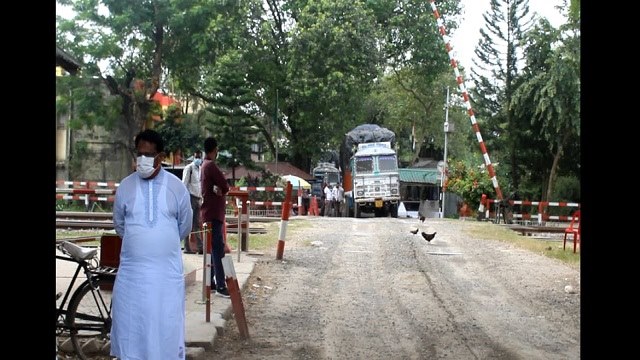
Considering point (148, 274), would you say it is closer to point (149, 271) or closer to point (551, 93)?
point (149, 271)

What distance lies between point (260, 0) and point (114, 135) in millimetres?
9574

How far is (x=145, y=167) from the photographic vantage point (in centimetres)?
495

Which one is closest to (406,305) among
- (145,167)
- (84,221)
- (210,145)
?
(210,145)

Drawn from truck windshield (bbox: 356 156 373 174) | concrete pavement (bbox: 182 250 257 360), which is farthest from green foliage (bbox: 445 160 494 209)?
concrete pavement (bbox: 182 250 257 360)

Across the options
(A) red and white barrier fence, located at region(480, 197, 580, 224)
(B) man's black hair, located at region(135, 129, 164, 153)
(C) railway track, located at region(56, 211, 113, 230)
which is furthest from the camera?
(A) red and white barrier fence, located at region(480, 197, 580, 224)

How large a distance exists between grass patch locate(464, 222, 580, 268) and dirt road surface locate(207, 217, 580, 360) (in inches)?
18.6

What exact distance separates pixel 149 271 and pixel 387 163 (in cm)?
3185

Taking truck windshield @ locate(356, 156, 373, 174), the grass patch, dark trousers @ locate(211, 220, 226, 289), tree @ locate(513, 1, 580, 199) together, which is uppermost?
tree @ locate(513, 1, 580, 199)

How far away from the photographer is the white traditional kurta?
4.75 meters

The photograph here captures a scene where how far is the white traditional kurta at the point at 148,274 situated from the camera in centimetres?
475

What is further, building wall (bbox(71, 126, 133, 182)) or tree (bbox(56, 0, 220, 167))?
building wall (bbox(71, 126, 133, 182))

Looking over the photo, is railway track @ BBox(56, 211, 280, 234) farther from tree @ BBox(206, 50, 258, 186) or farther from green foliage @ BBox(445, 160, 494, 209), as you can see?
green foliage @ BBox(445, 160, 494, 209)

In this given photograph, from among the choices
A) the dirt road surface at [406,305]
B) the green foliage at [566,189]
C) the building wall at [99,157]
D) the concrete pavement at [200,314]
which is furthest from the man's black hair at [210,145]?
the green foliage at [566,189]

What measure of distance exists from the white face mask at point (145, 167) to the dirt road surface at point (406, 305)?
2659 millimetres
